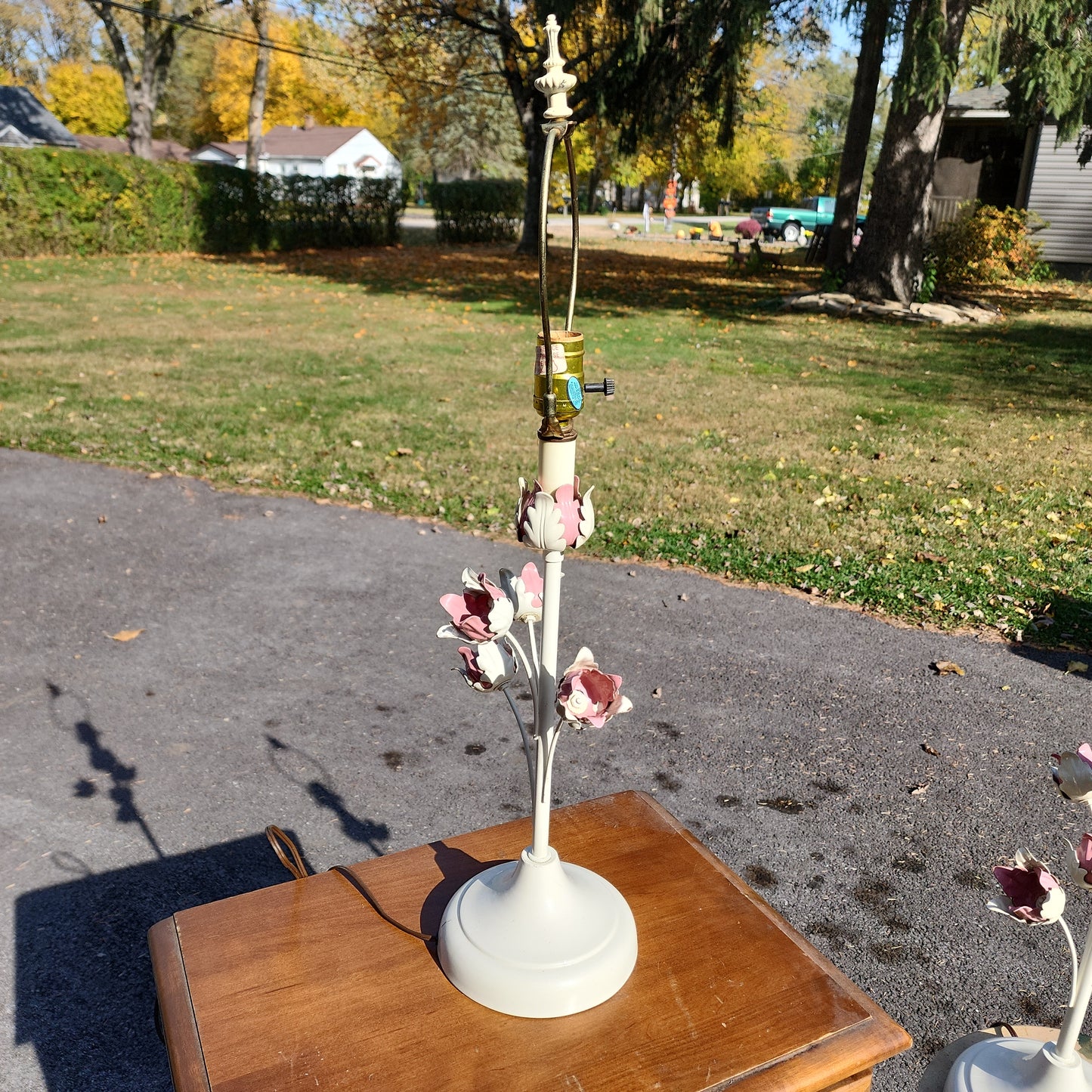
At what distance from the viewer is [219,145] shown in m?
70.6

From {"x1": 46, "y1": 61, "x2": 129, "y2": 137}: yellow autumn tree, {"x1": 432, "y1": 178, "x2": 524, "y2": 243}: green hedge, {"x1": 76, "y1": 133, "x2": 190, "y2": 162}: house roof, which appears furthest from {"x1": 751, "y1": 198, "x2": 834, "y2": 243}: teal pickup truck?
{"x1": 46, "y1": 61, "x2": 129, "y2": 137}: yellow autumn tree

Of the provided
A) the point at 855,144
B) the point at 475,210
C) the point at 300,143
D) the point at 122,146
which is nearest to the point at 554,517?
the point at 855,144

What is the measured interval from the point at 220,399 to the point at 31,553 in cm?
371

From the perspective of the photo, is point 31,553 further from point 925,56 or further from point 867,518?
point 925,56

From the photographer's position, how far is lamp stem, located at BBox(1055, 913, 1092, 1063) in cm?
151

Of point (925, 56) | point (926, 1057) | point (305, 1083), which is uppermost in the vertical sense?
point (925, 56)

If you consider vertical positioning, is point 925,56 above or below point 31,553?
above

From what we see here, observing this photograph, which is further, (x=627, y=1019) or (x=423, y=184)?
(x=423, y=184)

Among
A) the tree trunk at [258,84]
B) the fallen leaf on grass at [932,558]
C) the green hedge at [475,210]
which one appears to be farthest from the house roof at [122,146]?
the fallen leaf on grass at [932,558]

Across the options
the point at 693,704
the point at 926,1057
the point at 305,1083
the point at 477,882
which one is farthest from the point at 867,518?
the point at 305,1083

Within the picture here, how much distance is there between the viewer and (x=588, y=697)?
141 centimetres

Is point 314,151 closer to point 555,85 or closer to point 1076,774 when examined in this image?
point 555,85

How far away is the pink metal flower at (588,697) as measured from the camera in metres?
1.39

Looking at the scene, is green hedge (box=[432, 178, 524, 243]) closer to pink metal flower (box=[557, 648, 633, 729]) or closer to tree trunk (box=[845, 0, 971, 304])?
tree trunk (box=[845, 0, 971, 304])
